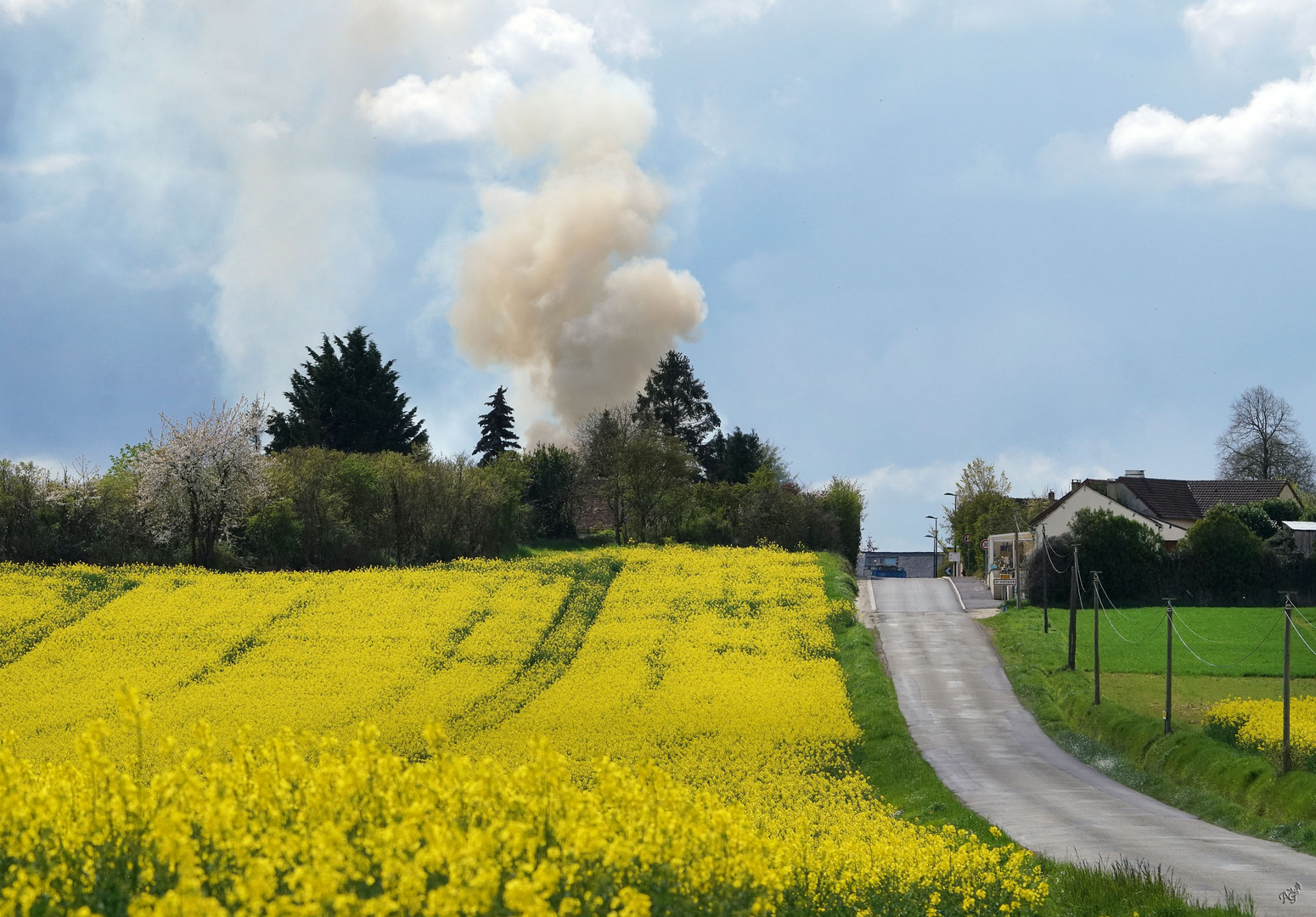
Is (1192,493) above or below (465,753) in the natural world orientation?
above

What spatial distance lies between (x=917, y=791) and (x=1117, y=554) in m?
34.6

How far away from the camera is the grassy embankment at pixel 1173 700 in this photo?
23172 millimetres

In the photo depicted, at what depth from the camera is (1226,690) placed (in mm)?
34812

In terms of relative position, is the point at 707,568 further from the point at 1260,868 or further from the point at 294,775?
the point at 294,775

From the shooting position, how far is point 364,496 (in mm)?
63625

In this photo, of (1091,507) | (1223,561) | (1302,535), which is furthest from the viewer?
(1091,507)

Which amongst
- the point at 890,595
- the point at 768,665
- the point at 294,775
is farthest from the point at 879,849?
the point at 890,595

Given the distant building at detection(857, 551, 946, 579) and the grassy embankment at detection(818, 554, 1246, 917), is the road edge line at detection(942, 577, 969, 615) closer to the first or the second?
the grassy embankment at detection(818, 554, 1246, 917)

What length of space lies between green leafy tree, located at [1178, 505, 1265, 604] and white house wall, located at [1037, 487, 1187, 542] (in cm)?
1222

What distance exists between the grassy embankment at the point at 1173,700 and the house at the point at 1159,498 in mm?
17610

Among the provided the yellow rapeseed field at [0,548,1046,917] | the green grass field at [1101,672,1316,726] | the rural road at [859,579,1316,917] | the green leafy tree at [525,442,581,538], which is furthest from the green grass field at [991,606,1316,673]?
the green leafy tree at [525,442,581,538]

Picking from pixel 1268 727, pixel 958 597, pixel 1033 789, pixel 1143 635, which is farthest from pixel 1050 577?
pixel 1033 789

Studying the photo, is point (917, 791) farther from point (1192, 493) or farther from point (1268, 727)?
point (1192, 493)

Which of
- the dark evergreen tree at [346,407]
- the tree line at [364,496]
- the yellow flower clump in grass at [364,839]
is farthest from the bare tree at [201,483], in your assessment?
the yellow flower clump in grass at [364,839]
